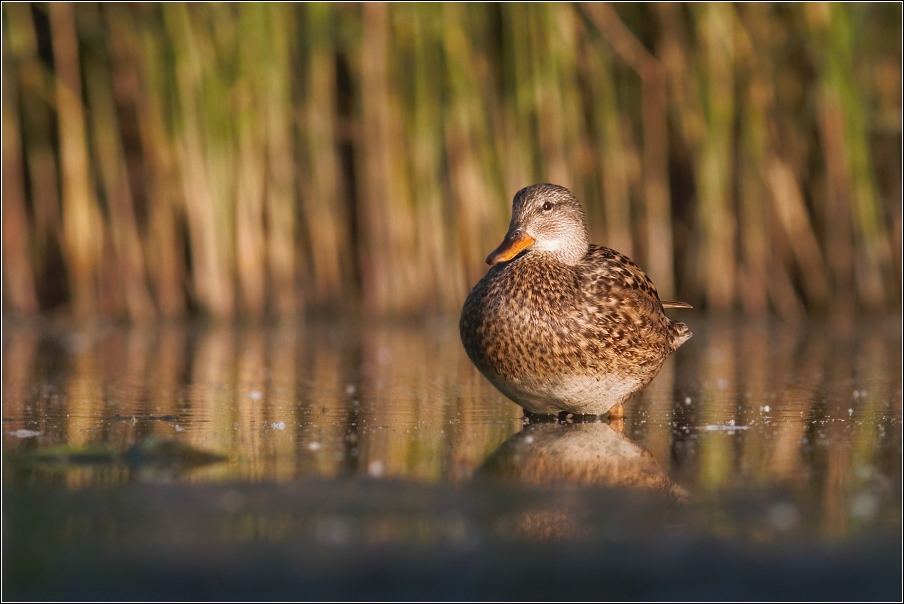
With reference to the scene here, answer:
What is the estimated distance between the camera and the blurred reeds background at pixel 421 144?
29.9ft

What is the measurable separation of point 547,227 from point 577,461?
4.94 feet

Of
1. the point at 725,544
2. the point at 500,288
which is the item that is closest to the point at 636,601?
the point at 725,544

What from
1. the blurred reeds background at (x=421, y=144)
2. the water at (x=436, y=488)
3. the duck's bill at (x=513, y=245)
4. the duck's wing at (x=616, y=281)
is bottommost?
the water at (x=436, y=488)

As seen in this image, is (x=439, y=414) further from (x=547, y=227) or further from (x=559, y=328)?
(x=547, y=227)

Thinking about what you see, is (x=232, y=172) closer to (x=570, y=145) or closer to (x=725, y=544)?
(x=570, y=145)

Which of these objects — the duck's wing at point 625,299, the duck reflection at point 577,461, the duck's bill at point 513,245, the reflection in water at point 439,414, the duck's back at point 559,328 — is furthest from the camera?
the duck's bill at point 513,245

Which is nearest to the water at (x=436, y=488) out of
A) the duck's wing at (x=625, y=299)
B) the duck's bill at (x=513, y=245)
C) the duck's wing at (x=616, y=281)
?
the duck's wing at (x=625, y=299)

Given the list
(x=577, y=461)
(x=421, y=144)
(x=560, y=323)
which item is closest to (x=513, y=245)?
(x=560, y=323)

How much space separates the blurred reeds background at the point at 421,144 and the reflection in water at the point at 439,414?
1099 millimetres

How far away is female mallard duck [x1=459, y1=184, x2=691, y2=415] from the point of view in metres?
4.71

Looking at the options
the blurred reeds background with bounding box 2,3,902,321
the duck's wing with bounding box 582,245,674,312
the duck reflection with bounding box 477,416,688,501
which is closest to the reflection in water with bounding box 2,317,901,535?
the duck reflection with bounding box 477,416,688,501

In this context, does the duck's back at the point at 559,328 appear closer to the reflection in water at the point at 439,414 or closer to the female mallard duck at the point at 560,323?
the female mallard duck at the point at 560,323

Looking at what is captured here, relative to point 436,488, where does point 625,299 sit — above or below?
above

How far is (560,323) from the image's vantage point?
4742mm
